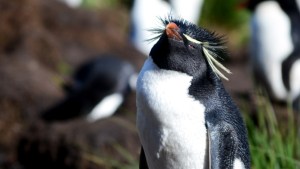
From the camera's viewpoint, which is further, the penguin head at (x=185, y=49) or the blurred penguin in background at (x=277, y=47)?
the blurred penguin in background at (x=277, y=47)

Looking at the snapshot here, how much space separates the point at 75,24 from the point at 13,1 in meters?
0.95

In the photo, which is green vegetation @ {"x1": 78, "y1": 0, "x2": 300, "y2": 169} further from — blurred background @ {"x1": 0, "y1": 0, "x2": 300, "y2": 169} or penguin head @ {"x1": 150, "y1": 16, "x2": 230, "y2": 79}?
penguin head @ {"x1": 150, "y1": 16, "x2": 230, "y2": 79}

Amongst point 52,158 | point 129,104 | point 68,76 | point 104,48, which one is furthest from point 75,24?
point 52,158

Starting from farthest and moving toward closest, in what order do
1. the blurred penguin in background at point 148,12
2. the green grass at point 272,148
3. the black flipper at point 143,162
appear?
the blurred penguin in background at point 148,12 < the green grass at point 272,148 < the black flipper at point 143,162

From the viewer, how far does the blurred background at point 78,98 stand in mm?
6258

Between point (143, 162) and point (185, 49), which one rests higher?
point (185, 49)

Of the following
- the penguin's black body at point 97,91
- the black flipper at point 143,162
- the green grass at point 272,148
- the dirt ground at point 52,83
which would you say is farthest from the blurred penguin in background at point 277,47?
the black flipper at point 143,162

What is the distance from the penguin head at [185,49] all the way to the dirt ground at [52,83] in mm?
2302

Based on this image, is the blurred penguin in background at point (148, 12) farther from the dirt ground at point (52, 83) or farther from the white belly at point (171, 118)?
the white belly at point (171, 118)

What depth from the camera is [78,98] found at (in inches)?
354

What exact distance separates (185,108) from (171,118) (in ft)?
0.22

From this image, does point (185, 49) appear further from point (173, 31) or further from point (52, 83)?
point (52, 83)

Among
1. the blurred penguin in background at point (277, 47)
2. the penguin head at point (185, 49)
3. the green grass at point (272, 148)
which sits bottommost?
the blurred penguin in background at point (277, 47)

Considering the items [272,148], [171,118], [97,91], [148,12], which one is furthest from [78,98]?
[171,118]
